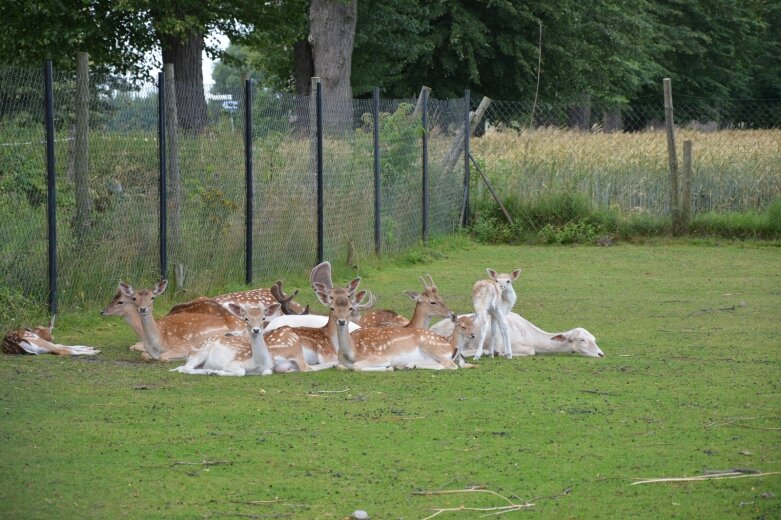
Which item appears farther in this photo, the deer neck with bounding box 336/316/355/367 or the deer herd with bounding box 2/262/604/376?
the deer neck with bounding box 336/316/355/367

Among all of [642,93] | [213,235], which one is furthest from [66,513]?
[642,93]

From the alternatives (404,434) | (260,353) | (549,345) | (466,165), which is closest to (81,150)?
(260,353)

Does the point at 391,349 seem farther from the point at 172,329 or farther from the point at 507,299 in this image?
the point at 172,329

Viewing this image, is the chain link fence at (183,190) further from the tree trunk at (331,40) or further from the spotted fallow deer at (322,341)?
the tree trunk at (331,40)

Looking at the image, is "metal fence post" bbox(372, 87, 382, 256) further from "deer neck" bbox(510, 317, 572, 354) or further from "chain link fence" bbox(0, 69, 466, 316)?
"deer neck" bbox(510, 317, 572, 354)

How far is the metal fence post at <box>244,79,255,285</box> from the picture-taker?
13.0 meters

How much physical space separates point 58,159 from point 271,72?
2684cm

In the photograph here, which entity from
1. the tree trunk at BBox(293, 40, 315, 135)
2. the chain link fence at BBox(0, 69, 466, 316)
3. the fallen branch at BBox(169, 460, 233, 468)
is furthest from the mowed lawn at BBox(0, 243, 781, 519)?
the tree trunk at BBox(293, 40, 315, 135)

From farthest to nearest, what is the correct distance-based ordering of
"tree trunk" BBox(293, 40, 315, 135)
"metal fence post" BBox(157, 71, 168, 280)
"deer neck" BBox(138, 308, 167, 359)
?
"tree trunk" BBox(293, 40, 315, 135) → "metal fence post" BBox(157, 71, 168, 280) → "deer neck" BBox(138, 308, 167, 359)

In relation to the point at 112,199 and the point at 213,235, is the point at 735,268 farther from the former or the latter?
the point at 112,199

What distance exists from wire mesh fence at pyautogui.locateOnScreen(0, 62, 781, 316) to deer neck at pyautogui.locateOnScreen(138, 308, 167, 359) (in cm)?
152

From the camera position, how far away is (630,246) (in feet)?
61.9

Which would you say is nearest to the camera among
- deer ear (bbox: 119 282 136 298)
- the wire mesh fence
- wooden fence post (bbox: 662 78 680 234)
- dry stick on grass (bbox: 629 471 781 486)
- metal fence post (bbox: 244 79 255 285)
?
dry stick on grass (bbox: 629 471 781 486)

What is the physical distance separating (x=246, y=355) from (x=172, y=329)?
102 cm
